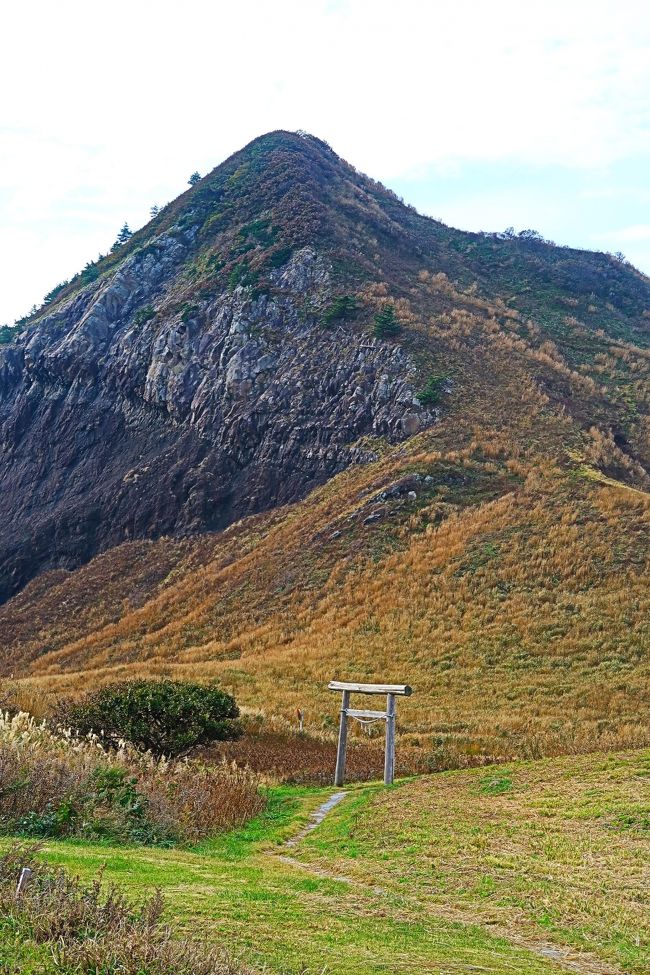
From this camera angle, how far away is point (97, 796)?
34.4ft

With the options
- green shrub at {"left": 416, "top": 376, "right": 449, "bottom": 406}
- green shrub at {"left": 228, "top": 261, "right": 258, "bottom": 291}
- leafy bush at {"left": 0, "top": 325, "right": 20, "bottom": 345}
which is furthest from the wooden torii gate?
leafy bush at {"left": 0, "top": 325, "right": 20, "bottom": 345}

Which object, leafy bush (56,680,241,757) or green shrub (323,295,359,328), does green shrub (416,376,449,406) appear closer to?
green shrub (323,295,359,328)

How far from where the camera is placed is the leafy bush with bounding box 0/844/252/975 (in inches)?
167

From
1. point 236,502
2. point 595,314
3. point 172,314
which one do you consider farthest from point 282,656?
point 595,314

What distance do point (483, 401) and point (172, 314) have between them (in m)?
26.7

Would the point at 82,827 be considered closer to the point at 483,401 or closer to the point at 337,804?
the point at 337,804

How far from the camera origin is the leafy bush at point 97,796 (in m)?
9.77

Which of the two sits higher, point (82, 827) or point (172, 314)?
point (172, 314)

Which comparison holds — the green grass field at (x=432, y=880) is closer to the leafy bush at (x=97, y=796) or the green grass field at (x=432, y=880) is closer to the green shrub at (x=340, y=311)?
the leafy bush at (x=97, y=796)

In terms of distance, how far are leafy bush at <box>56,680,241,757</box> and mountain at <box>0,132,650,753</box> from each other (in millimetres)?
8090

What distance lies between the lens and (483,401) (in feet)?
164

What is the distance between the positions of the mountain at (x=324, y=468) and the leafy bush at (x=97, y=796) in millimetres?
11636

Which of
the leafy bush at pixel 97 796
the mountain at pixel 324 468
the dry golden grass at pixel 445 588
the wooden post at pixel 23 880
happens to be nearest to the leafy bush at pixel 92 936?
the wooden post at pixel 23 880

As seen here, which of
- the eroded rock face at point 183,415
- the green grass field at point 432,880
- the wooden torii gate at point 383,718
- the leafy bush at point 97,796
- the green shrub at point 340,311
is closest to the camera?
the green grass field at point 432,880
